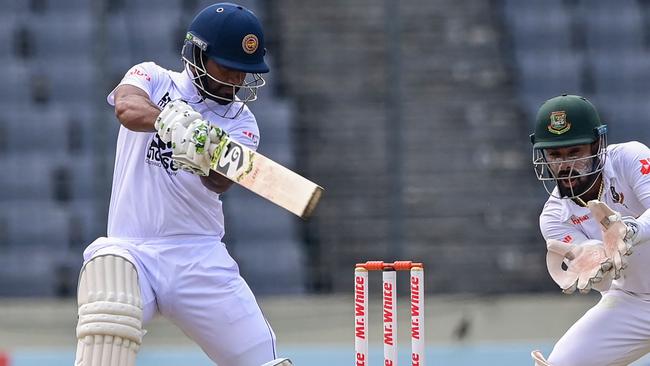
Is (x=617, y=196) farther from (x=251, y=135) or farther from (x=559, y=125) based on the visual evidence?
(x=251, y=135)

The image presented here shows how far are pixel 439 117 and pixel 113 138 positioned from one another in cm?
201

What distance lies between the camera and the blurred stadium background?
7.88 m

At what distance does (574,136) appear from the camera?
4707mm

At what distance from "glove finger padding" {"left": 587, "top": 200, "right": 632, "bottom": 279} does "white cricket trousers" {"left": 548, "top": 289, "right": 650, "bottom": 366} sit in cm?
46

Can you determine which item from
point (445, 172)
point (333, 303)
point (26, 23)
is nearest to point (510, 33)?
point (445, 172)

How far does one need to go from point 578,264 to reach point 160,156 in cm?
145

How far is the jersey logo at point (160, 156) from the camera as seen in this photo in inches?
172

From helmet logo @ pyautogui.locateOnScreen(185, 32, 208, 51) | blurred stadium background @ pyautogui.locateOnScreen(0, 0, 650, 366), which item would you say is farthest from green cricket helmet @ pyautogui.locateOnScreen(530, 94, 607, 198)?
blurred stadium background @ pyautogui.locateOnScreen(0, 0, 650, 366)

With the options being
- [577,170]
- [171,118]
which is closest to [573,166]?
[577,170]

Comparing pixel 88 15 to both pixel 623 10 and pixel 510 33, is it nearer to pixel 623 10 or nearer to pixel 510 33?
pixel 510 33

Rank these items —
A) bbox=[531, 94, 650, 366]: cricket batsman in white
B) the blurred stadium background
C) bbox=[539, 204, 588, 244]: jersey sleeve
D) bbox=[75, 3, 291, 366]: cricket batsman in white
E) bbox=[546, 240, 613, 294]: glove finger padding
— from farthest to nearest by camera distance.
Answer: the blurred stadium background
bbox=[539, 204, 588, 244]: jersey sleeve
bbox=[531, 94, 650, 366]: cricket batsman in white
bbox=[546, 240, 613, 294]: glove finger padding
bbox=[75, 3, 291, 366]: cricket batsman in white

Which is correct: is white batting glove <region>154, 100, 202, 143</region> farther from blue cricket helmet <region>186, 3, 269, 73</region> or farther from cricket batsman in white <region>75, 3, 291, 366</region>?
blue cricket helmet <region>186, 3, 269, 73</region>

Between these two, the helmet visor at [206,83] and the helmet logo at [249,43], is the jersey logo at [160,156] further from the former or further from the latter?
the helmet logo at [249,43]

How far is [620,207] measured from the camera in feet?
15.8
